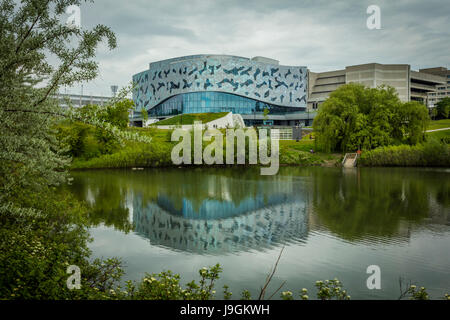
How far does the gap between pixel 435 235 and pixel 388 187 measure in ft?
Answer: 42.8

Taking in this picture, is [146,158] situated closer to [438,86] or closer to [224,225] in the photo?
[224,225]

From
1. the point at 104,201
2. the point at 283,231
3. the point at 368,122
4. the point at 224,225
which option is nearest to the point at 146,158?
the point at 104,201

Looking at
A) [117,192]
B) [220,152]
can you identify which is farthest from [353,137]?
[117,192]

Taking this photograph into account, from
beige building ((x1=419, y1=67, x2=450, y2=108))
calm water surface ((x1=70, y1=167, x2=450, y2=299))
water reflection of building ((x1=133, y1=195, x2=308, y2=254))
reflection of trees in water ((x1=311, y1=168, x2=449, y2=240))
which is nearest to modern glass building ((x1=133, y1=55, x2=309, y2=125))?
beige building ((x1=419, y1=67, x2=450, y2=108))

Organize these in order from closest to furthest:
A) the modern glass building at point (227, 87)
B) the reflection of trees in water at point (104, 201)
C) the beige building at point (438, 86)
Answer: the reflection of trees in water at point (104, 201) < the modern glass building at point (227, 87) < the beige building at point (438, 86)

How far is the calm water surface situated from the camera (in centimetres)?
1045

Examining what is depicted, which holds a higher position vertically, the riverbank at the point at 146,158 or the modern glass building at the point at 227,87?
the modern glass building at the point at 227,87

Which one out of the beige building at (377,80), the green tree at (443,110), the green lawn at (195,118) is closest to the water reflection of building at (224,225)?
the green lawn at (195,118)

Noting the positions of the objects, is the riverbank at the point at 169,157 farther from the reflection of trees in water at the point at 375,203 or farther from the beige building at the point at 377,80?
the beige building at the point at 377,80

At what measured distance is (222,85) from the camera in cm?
9269

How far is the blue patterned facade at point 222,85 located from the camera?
9150 cm

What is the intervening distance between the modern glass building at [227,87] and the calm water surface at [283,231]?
6740 cm
